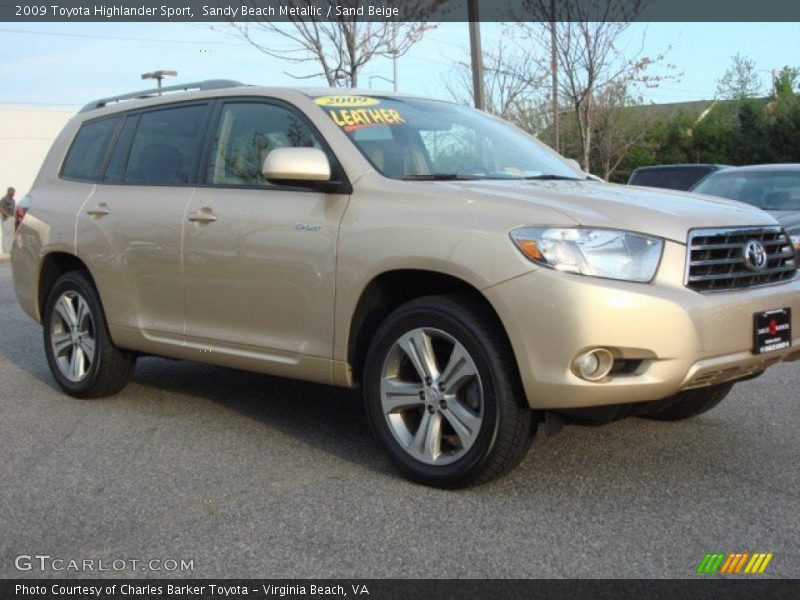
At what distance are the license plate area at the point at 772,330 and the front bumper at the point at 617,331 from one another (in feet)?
0.50

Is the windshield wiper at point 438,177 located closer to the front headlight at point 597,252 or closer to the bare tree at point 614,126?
the front headlight at point 597,252

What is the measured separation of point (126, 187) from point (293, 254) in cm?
174

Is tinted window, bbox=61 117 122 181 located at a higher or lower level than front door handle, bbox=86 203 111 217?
higher

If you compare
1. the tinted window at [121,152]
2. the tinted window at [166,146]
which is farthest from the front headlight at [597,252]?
the tinted window at [121,152]

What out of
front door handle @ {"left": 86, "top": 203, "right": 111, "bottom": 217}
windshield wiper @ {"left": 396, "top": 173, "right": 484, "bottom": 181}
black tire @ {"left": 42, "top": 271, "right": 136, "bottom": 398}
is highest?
windshield wiper @ {"left": 396, "top": 173, "right": 484, "bottom": 181}

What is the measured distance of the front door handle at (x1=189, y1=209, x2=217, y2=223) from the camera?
5312mm

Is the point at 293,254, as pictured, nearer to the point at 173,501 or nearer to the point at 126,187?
the point at 173,501

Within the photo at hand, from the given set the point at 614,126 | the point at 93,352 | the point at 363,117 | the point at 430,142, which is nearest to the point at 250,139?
the point at 363,117

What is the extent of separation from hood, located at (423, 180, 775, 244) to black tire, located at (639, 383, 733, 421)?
944 mm

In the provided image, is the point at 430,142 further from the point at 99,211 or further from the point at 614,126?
the point at 614,126

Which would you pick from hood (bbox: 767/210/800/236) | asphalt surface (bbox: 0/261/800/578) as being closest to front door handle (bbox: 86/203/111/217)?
asphalt surface (bbox: 0/261/800/578)

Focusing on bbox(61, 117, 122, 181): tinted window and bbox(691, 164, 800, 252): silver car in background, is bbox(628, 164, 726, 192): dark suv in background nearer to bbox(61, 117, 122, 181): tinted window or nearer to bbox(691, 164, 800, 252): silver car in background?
bbox(691, 164, 800, 252): silver car in background

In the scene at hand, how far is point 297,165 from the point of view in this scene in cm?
466

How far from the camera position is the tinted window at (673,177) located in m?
15.1
